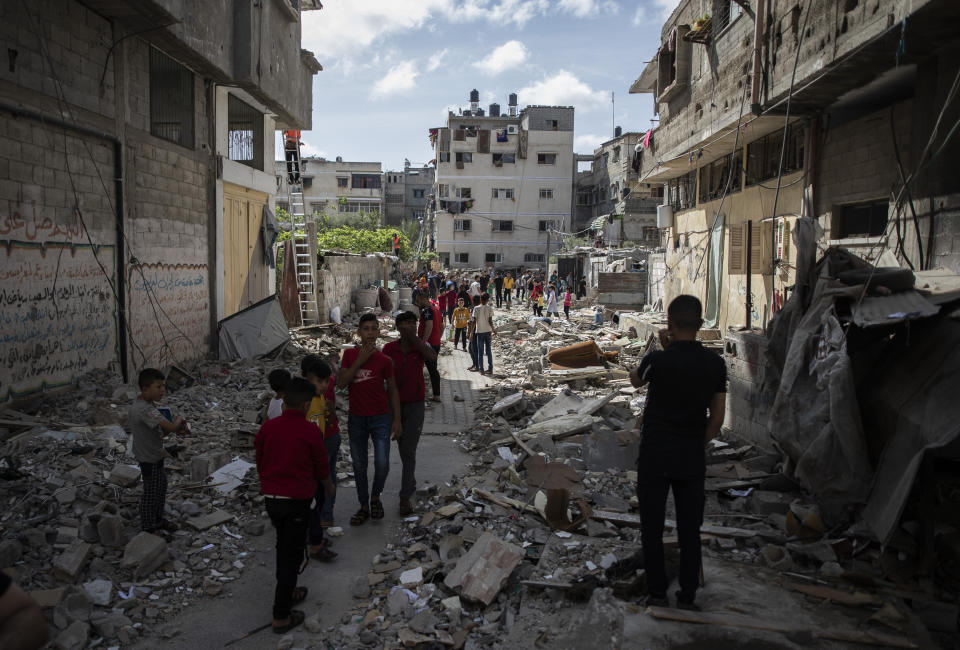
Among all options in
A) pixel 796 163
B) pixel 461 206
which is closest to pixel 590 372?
pixel 796 163

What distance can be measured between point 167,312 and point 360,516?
6929mm

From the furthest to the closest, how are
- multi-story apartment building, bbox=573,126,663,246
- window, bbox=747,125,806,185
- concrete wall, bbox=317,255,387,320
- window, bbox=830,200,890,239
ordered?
multi-story apartment building, bbox=573,126,663,246 < concrete wall, bbox=317,255,387,320 < window, bbox=747,125,806,185 < window, bbox=830,200,890,239

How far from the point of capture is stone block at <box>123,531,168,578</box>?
4.60 meters

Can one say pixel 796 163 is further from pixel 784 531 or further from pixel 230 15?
pixel 230 15

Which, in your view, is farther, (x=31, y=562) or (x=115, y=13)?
(x=115, y=13)

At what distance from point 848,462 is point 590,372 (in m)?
8.25

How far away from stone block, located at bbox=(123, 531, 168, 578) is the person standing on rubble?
3.46 m

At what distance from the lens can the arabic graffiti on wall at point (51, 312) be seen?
7.28 m

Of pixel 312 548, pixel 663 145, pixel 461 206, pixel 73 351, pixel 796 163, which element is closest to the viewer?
pixel 312 548

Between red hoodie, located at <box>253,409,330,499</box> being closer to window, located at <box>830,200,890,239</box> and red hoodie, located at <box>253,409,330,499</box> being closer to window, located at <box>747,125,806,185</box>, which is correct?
window, located at <box>830,200,890,239</box>

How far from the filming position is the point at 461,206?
177 feet

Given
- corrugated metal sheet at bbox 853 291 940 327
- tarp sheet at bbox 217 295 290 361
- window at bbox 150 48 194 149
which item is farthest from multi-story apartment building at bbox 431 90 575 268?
corrugated metal sheet at bbox 853 291 940 327

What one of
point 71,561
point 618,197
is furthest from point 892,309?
point 618,197

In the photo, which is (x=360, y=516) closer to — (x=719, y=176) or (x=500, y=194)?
(x=719, y=176)
